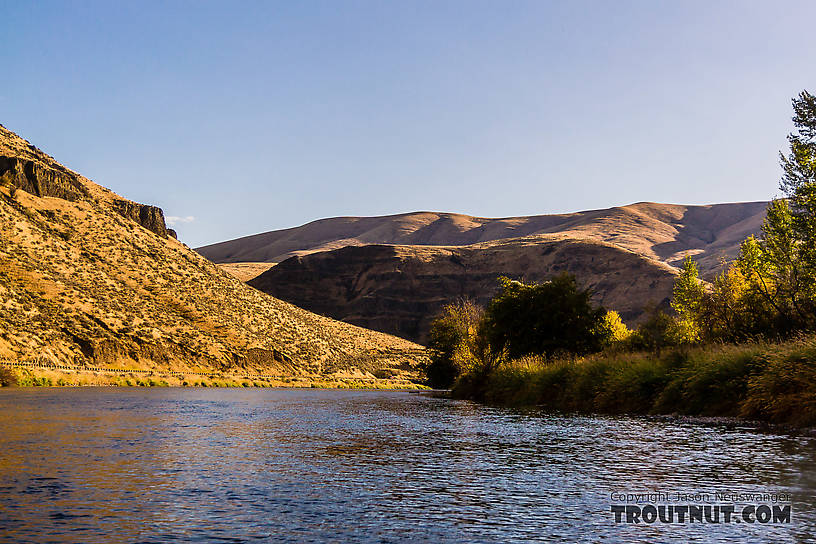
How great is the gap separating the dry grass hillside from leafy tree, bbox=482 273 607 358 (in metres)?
38.2

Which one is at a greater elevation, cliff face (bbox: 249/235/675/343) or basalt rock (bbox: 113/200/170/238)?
basalt rock (bbox: 113/200/170/238)

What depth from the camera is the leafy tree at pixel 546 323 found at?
47.9 metres

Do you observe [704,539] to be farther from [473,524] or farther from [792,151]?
[792,151]

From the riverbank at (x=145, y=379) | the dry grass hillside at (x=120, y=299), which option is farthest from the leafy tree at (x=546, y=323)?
the dry grass hillside at (x=120, y=299)

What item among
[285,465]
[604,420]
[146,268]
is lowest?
[604,420]

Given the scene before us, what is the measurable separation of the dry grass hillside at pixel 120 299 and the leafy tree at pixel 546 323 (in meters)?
38.2

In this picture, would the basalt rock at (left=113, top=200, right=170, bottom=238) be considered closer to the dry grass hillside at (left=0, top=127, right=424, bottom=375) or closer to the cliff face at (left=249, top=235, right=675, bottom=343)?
the dry grass hillside at (left=0, top=127, right=424, bottom=375)

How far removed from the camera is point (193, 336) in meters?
79.2

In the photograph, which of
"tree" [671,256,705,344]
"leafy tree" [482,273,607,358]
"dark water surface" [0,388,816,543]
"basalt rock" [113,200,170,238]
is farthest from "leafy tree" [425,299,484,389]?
"basalt rock" [113,200,170,238]

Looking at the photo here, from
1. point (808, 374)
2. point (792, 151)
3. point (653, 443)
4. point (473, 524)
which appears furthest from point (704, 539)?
point (792, 151)

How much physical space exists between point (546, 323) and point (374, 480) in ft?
127

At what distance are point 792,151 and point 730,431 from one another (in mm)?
27720

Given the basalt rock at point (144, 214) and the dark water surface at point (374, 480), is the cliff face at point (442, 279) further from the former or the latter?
the dark water surface at point (374, 480)

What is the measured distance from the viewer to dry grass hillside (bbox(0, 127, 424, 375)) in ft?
221
